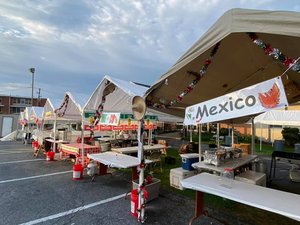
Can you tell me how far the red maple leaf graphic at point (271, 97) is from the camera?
1.84 metres

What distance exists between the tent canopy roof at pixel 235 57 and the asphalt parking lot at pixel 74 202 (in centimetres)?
212

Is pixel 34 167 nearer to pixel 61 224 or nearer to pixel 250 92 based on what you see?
pixel 61 224

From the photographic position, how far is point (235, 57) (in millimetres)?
3029

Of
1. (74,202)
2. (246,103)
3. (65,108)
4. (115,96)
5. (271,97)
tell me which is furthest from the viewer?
(65,108)

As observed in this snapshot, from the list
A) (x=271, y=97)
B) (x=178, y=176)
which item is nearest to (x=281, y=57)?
(x=271, y=97)

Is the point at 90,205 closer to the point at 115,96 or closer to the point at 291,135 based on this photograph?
the point at 115,96

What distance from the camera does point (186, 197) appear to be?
454 centimetres

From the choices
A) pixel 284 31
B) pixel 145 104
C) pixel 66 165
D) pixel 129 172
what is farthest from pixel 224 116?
pixel 66 165

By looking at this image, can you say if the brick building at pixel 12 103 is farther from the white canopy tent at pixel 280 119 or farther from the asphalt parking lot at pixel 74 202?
the white canopy tent at pixel 280 119

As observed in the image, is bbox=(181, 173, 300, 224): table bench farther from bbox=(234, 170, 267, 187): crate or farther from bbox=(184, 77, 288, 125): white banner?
bbox=(234, 170, 267, 187): crate

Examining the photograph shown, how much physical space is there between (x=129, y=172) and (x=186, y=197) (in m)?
2.70

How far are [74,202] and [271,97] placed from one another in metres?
4.13

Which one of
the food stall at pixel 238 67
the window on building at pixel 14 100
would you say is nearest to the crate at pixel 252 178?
the food stall at pixel 238 67

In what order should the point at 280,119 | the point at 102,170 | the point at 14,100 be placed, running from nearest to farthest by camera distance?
the point at 102,170
the point at 280,119
the point at 14,100
